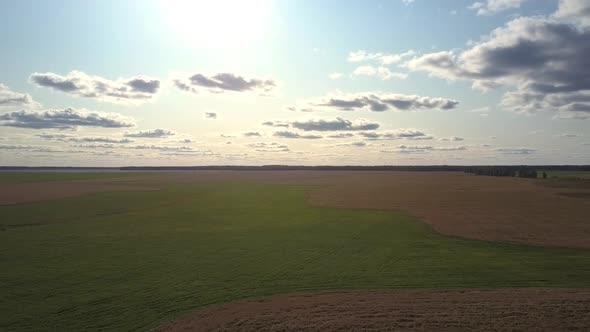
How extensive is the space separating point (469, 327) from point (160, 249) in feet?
68.1

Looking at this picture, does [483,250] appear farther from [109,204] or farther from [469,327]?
[109,204]

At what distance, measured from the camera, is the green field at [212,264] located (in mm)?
17062

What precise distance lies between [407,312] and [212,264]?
1242cm

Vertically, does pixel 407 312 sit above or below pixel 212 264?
above

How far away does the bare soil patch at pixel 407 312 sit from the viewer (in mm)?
14211

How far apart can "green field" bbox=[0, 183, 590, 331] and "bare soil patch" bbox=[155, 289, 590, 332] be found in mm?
1287

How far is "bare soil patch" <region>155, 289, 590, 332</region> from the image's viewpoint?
14211mm

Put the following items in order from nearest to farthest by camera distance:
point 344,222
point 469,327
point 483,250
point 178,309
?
1. point 469,327
2. point 178,309
3. point 483,250
4. point 344,222

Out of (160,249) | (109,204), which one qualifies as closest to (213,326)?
(160,249)

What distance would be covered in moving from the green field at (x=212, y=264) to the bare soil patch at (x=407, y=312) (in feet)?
4.22

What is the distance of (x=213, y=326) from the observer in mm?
14695

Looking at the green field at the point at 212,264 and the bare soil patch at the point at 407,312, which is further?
the green field at the point at 212,264

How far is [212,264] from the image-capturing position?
2391 cm

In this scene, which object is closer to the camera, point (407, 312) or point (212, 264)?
point (407, 312)
